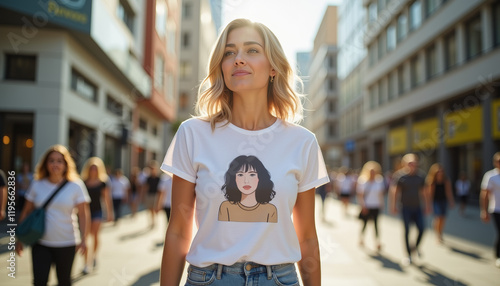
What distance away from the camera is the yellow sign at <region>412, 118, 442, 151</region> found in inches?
990

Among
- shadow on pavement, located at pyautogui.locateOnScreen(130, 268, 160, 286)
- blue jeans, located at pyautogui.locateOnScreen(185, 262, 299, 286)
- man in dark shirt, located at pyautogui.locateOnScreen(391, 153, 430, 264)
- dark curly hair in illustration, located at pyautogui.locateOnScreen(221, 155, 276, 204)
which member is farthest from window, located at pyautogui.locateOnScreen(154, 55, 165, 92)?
blue jeans, located at pyautogui.locateOnScreen(185, 262, 299, 286)

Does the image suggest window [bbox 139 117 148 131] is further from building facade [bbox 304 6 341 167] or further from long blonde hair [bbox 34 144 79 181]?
building facade [bbox 304 6 341 167]

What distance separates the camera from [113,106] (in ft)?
76.9

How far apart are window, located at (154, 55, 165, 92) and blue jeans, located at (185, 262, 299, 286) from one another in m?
27.3

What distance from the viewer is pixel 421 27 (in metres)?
25.8

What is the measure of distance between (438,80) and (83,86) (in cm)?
1767

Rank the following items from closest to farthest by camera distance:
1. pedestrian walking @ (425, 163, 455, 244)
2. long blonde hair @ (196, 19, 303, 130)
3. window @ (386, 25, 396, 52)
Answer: long blonde hair @ (196, 19, 303, 130)
pedestrian walking @ (425, 163, 455, 244)
window @ (386, 25, 396, 52)

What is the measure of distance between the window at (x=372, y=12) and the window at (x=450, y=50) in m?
11.9

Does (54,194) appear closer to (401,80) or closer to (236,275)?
(236,275)

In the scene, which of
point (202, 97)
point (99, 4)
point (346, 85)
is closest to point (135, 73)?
point (99, 4)

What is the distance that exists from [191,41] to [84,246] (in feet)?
152

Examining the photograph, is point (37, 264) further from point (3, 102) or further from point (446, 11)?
point (446, 11)

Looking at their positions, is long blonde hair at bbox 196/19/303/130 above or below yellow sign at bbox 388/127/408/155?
below

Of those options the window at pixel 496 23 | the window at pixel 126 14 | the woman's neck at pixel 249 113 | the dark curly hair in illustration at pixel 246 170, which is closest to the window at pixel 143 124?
the window at pixel 126 14
